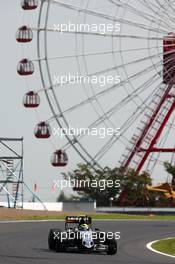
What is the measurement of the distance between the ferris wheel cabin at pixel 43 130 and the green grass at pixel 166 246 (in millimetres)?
25441

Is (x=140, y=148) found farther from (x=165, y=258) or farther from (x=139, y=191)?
(x=165, y=258)

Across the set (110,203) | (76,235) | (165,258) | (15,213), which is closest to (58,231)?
(76,235)

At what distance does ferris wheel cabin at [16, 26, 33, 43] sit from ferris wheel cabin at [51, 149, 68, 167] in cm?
818

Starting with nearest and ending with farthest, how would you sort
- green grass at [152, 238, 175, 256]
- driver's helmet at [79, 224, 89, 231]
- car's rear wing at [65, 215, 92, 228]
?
driver's helmet at [79, 224, 89, 231]
green grass at [152, 238, 175, 256]
car's rear wing at [65, 215, 92, 228]

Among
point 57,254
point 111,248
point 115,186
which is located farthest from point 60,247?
point 115,186

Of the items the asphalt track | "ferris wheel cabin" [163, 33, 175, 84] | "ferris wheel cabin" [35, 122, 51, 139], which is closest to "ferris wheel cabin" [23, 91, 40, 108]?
"ferris wheel cabin" [35, 122, 51, 139]

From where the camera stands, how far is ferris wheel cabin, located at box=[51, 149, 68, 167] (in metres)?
69.8

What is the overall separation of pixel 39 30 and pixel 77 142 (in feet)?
26.6

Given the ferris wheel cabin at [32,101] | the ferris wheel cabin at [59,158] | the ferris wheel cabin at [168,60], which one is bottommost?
the ferris wheel cabin at [59,158]

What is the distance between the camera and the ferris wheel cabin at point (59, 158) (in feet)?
229

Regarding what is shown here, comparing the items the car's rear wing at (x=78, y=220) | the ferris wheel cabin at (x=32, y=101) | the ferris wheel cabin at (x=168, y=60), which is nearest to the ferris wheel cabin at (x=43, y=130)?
the ferris wheel cabin at (x=32, y=101)

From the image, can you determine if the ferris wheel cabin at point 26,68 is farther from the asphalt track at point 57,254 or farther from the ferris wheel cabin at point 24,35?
the asphalt track at point 57,254

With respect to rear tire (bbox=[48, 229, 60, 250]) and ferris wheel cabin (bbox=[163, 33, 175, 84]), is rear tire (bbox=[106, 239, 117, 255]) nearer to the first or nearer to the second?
rear tire (bbox=[48, 229, 60, 250])

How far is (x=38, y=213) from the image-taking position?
7906 cm
